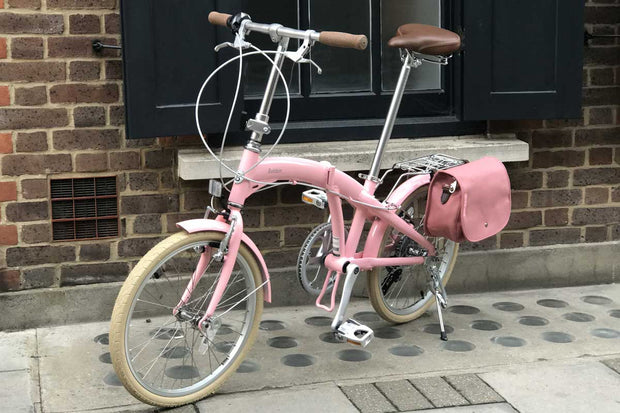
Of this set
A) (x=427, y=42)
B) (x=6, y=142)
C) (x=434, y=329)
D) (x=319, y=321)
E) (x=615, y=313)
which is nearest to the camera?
(x=427, y=42)

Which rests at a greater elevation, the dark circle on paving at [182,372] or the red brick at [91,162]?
the red brick at [91,162]

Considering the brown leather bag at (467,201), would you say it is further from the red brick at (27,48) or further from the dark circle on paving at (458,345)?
the red brick at (27,48)

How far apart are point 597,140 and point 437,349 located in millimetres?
1707

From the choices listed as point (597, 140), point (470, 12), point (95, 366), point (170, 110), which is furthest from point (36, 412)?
point (597, 140)

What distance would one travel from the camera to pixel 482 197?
4543mm

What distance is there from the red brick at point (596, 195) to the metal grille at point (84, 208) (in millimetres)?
2608

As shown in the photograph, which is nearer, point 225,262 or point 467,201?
point 225,262

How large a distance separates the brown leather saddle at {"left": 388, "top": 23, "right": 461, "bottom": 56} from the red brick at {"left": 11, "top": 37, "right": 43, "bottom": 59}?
1.64 m

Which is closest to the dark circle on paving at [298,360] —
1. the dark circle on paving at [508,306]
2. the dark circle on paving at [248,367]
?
the dark circle on paving at [248,367]

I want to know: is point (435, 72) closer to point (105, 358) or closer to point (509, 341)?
point (509, 341)

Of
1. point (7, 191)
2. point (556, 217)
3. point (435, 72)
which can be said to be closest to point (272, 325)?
point (7, 191)

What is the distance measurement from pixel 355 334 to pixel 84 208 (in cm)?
153

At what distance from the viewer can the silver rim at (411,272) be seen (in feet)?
15.9

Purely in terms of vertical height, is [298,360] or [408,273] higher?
[408,273]
